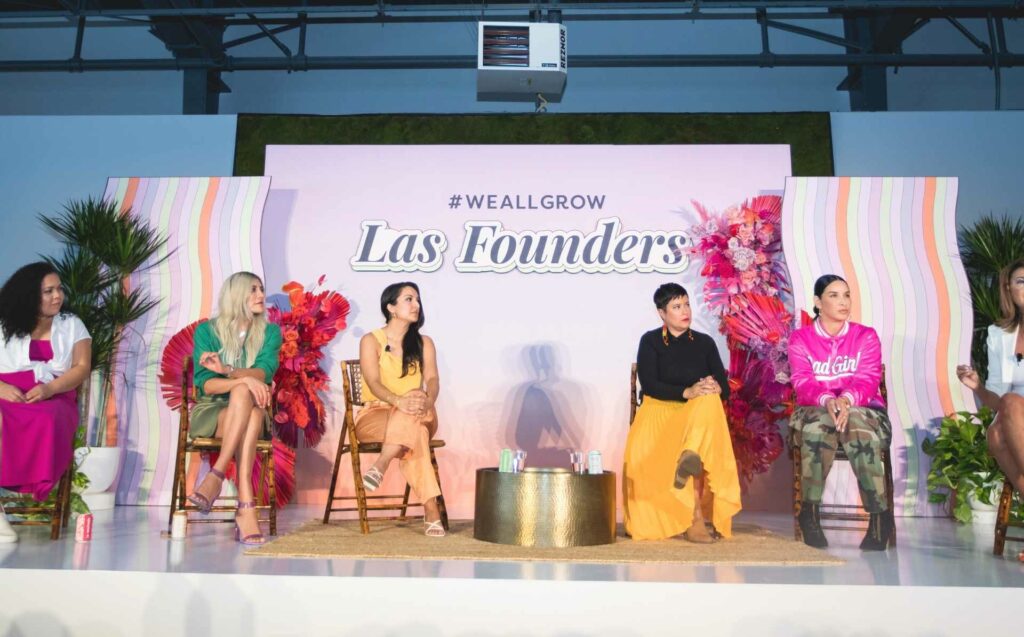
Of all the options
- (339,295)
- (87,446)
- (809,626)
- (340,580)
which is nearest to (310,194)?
(339,295)

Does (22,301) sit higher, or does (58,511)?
(22,301)

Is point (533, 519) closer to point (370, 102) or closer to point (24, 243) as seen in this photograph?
point (24, 243)

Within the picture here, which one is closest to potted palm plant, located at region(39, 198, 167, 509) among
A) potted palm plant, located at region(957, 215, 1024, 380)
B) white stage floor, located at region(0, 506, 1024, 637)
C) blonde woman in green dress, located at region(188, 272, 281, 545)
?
blonde woman in green dress, located at region(188, 272, 281, 545)

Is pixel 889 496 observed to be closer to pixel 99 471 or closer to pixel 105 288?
pixel 99 471

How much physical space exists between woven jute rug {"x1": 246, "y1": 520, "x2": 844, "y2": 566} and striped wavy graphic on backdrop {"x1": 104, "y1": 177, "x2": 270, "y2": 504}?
1.88 metres

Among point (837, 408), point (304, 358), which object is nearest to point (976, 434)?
point (837, 408)

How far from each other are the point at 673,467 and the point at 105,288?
3641 mm

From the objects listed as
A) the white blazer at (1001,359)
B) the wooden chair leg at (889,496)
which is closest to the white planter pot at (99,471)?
the wooden chair leg at (889,496)

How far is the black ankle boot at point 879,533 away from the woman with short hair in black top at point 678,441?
54 cm

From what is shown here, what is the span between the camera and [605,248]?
5.97 metres

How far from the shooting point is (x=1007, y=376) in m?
3.83

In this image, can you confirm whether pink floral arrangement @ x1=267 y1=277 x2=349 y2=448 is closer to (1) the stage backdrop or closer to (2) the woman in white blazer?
(1) the stage backdrop

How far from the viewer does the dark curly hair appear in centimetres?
400

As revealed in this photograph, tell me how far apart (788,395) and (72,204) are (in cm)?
486
